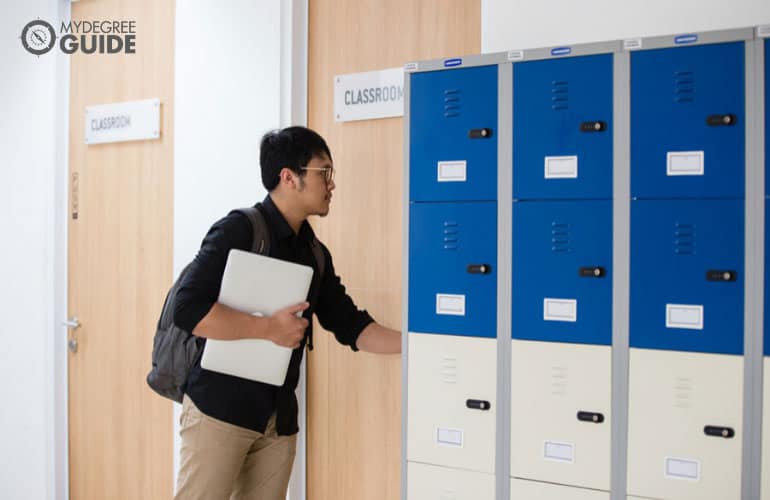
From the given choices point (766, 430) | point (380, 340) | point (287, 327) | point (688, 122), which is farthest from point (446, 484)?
point (688, 122)

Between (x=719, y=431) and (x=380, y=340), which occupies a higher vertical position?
(x=380, y=340)

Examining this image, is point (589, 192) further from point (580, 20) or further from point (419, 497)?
point (419, 497)

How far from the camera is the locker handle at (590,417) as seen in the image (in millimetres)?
1922

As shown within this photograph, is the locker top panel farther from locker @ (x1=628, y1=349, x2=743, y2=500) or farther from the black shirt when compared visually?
the black shirt

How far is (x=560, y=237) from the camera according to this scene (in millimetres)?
1970

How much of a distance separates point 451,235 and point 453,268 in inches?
4.1

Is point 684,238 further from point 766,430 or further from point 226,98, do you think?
point 226,98

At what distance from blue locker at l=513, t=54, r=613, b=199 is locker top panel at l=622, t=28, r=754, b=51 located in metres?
0.08

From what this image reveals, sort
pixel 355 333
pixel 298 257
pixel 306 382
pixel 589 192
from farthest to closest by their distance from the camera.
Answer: pixel 306 382 → pixel 355 333 → pixel 298 257 → pixel 589 192

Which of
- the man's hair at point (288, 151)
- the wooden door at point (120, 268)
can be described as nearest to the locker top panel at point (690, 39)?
the man's hair at point (288, 151)

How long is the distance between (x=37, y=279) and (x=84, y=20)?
63.3 inches

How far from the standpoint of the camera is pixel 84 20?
4.02 m

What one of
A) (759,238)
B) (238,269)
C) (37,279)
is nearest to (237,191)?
(238,269)

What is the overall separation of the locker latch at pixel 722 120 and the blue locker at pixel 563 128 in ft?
0.86
